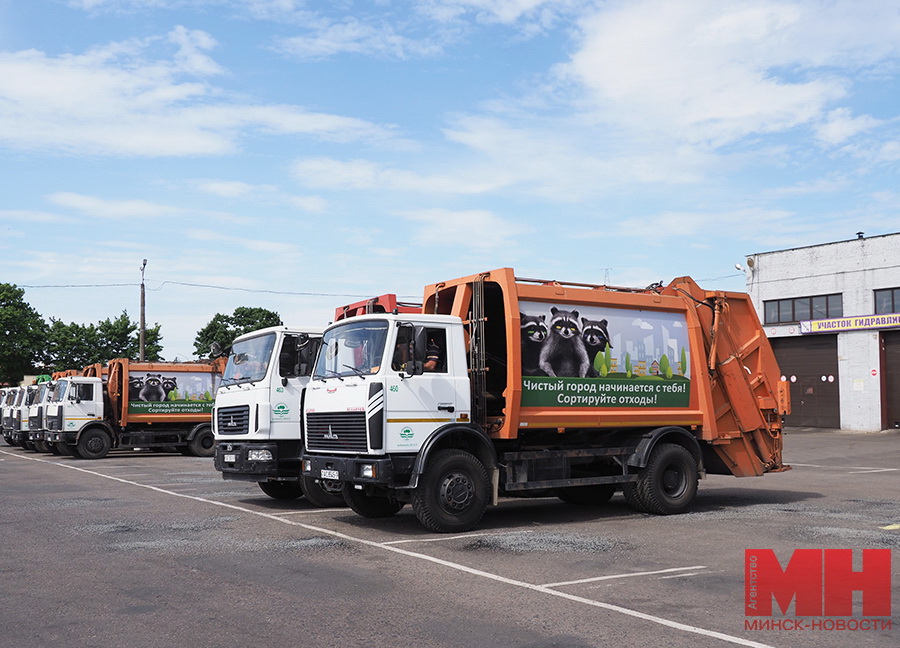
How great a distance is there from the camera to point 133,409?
28250 mm

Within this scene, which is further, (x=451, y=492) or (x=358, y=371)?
(x=358, y=371)

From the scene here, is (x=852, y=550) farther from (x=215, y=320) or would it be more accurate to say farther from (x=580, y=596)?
(x=215, y=320)

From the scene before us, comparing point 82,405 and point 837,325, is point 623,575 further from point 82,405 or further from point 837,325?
point 837,325

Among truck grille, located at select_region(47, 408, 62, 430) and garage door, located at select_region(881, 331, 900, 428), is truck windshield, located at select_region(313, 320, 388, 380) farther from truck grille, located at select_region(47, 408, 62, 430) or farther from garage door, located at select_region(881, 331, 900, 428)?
garage door, located at select_region(881, 331, 900, 428)

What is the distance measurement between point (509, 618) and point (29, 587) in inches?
165

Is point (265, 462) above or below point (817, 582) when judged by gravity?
above

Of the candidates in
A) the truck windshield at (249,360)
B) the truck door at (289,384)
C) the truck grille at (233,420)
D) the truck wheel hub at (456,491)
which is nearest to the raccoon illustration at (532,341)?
the truck wheel hub at (456,491)

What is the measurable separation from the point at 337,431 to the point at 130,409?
63.2 ft

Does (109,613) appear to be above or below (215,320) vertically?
below

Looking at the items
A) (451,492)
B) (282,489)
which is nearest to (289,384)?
(282,489)

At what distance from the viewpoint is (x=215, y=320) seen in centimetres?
6931

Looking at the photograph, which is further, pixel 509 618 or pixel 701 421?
pixel 701 421

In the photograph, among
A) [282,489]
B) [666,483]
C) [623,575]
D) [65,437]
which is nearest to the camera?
[623,575]

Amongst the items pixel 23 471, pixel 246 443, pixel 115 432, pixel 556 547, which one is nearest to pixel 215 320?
pixel 115 432
